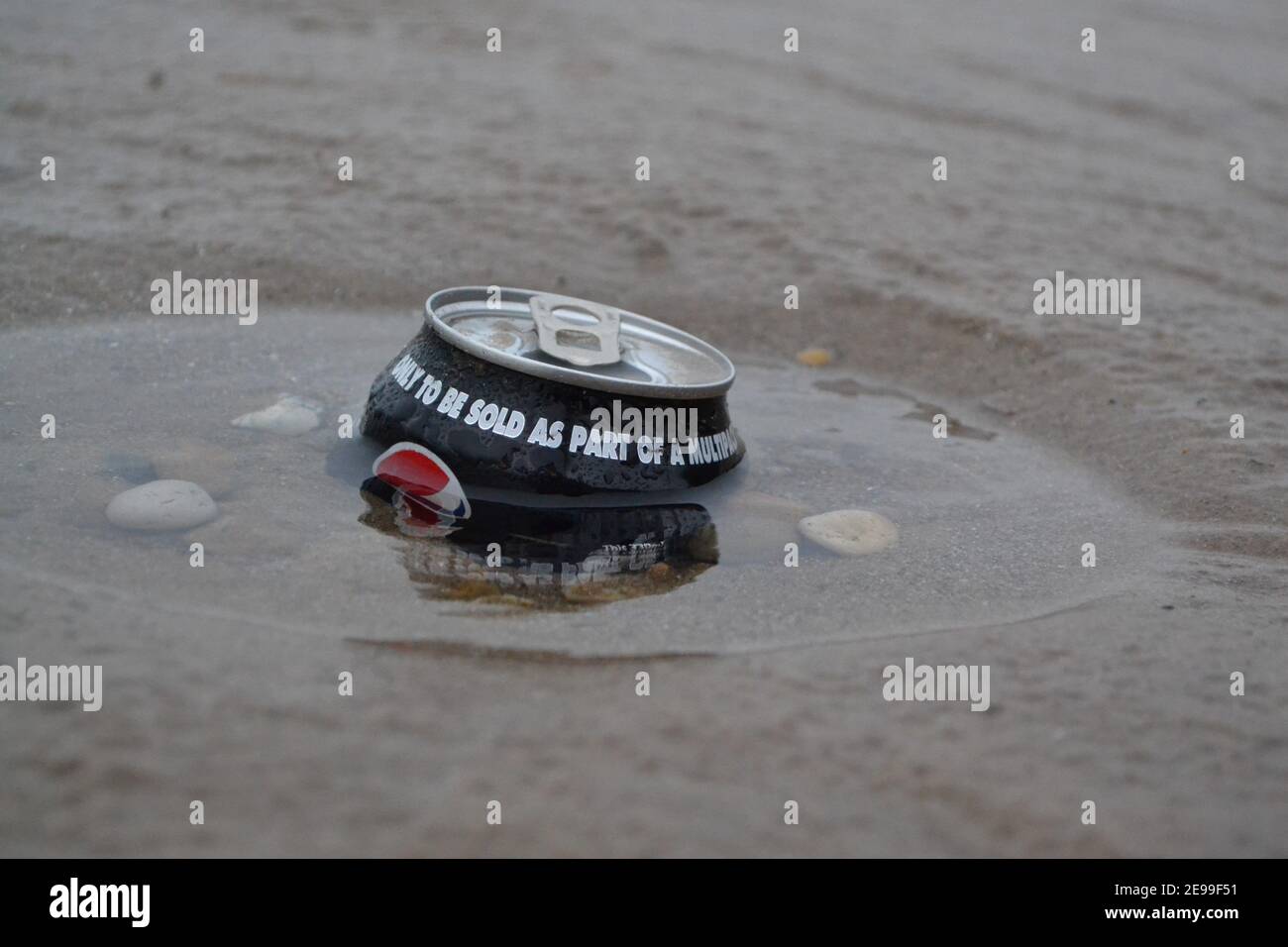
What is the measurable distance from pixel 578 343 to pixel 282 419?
955 mm

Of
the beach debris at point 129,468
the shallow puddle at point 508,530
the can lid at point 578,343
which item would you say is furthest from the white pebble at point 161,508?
the can lid at point 578,343

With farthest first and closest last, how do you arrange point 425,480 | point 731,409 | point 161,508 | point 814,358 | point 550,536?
point 814,358 → point 731,409 → point 425,480 → point 550,536 → point 161,508

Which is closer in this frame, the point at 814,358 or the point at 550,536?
the point at 550,536

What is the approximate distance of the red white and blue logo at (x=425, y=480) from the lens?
3.63m

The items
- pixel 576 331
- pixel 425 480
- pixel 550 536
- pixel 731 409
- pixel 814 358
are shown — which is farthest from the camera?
pixel 814 358

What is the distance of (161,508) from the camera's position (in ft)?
11.1

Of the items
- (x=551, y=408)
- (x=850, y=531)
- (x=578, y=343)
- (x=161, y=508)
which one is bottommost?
(x=850, y=531)

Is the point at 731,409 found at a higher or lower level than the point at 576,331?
lower

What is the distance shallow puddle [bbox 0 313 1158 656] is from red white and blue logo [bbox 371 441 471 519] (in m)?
0.06

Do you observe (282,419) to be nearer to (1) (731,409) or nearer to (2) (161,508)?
(2) (161,508)

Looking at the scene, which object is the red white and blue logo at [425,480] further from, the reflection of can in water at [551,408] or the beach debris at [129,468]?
the beach debris at [129,468]

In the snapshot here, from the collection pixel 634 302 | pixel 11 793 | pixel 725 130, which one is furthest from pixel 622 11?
pixel 11 793

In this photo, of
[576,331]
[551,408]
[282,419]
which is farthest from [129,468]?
[576,331]

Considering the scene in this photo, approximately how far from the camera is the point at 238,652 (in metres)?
2.83
